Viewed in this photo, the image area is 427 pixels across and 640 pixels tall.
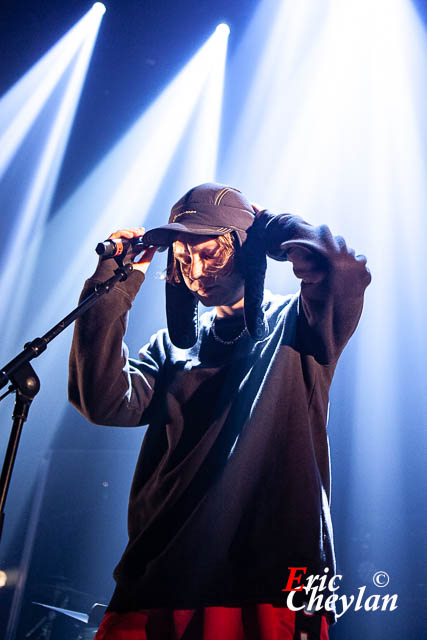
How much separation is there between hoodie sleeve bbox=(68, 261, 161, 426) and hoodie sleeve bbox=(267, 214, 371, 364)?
20.2 inches

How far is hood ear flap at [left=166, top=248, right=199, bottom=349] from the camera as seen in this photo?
1.68 metres

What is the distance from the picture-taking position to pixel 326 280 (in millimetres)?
1280

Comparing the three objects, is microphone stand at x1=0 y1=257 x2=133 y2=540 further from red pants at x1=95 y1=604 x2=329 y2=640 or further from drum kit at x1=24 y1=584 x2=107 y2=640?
drum kit at x1=24 y1=584 x2=107 y2=640

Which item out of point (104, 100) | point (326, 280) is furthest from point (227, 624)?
point (104, 100)

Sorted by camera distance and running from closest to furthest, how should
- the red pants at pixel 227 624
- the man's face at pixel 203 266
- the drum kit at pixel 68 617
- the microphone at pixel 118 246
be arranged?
the red pants at pixel 227 624 < the microphone at pixel 118 246 < the man's face at pixel 203 266 < the drum kit at pixel 68 617

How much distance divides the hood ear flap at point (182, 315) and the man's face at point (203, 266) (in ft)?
0.25

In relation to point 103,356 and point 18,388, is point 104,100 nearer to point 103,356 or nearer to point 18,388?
point 103,356

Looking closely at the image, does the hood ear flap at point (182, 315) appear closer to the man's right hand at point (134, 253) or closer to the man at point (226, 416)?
the man at point (226, 416)

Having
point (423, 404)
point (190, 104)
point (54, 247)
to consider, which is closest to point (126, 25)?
point (190, 104)

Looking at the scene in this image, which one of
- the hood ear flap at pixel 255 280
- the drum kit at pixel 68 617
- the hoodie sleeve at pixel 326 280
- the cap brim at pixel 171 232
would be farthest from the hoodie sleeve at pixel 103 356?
the drum kit at pixel 68 617

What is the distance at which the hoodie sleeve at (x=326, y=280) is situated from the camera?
126cm

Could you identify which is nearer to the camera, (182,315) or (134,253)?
(134,253)

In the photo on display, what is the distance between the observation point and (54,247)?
470cm

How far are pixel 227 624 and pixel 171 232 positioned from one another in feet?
3.53
